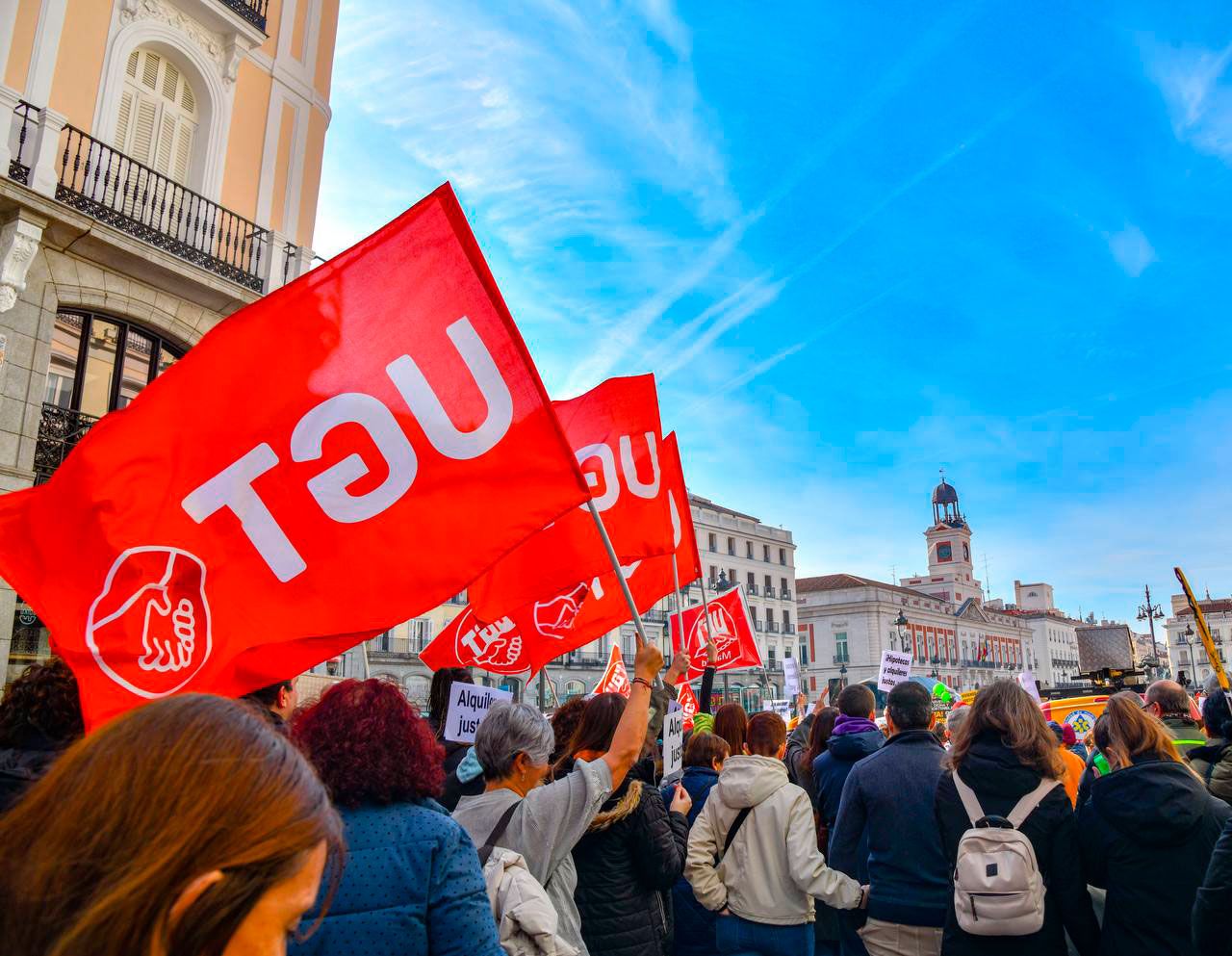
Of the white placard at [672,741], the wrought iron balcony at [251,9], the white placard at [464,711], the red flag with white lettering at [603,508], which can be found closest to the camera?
the white placard at [672,741]

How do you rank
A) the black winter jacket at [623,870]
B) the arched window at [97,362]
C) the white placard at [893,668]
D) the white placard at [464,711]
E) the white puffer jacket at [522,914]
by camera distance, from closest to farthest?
the white puffer jacket at [522,914]
the black winter jacket at [623,870]
the white placard at [464,711]
the arched window at [97,362]
the white placard at [893,668]

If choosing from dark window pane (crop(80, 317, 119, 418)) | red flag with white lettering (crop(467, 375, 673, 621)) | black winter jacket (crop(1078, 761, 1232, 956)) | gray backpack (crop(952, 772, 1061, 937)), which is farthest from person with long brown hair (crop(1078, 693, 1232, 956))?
dark window pane (crop(80, 317, 119, 418))

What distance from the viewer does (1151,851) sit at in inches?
135

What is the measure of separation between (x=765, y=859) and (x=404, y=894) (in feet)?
7.81

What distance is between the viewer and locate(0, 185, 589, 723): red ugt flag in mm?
3203

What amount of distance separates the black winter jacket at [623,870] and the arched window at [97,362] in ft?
30.6

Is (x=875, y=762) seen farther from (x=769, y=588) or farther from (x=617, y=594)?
(x=769, y=588)

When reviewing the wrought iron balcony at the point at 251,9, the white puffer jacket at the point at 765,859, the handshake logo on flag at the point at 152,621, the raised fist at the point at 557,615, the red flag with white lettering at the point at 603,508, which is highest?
the wrought iron balcony at the point at 251,9

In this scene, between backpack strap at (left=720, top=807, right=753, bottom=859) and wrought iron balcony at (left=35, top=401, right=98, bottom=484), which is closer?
backpack strap at (left=720, top=807, right=753, bottom=859)

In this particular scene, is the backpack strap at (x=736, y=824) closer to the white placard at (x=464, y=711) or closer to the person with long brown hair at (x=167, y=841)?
the white placard at (x=464, y=711)

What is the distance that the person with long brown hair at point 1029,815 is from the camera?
343 centimetres

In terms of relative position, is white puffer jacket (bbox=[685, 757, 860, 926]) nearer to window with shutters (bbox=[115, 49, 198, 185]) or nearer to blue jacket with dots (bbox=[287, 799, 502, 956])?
blue jacket with dots (bbox=[287, 799, 502, 956])

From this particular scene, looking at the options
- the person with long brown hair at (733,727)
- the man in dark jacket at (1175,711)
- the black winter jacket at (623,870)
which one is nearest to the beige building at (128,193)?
the person with long brown hair at (733,727)

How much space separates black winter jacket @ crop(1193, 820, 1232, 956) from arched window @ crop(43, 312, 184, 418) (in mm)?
11105
